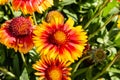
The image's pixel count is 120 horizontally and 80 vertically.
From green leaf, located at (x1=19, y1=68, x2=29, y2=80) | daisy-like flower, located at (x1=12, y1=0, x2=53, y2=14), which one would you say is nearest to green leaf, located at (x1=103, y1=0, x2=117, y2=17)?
daisy-like flower, located at (x1=12, y1=0, x2=53, y2=14)

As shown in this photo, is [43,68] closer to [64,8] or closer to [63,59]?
[63,59]

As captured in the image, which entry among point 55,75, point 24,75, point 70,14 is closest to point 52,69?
point 55,75

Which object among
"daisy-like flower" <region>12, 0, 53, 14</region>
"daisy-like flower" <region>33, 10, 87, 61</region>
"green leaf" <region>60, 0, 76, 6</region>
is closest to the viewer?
"daisy-like flower" <region>33, 10, 87, 61</region>

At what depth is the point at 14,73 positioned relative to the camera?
173 centimetres

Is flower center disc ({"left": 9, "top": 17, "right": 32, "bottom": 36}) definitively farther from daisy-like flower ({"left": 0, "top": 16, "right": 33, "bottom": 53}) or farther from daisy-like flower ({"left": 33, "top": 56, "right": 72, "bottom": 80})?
daisy-like flower ({"left": 33, "top": 56, "right": 72, "bottom": 80})

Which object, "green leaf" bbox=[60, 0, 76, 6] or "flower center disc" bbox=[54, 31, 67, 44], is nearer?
"flower center disc" bbox=[54, 31, 67, 44]

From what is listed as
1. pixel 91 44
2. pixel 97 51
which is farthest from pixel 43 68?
pixel 91 44

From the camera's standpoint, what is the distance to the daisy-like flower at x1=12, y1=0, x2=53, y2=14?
60.4 inches

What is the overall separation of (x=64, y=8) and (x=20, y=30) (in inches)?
19.0

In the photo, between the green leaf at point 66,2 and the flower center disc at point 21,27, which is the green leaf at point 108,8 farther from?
the flower center disc at point 21,27

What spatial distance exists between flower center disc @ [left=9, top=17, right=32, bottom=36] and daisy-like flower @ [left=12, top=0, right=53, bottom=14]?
0.14 ft

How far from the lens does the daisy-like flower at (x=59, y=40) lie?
1.40m

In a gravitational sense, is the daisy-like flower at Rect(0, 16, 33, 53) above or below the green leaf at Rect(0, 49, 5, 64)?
above

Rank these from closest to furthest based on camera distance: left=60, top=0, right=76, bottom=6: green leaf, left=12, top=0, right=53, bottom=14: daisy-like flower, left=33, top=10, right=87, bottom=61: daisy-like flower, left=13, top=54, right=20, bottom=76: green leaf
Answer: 1. left=33, top=10, right=87, bottom=61: daisy-like flower
2. left=12, top=0, right=53, bottom=14: daisy-like flower
3. left=13, top=54, right=20, bottom=76: green leaf
4. left=60, top=0, right=76, bottom=6: green leaf
